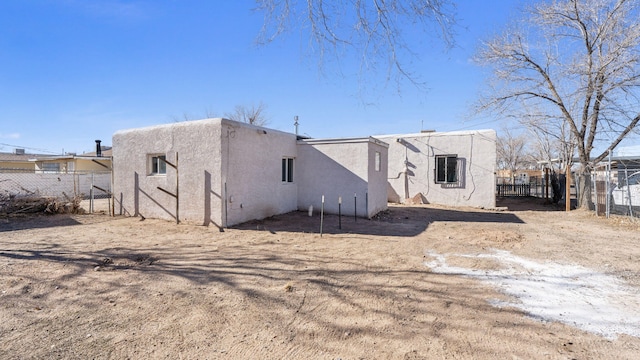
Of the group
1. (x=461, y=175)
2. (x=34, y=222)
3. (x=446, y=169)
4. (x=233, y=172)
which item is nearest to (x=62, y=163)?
(x=34, y=222)

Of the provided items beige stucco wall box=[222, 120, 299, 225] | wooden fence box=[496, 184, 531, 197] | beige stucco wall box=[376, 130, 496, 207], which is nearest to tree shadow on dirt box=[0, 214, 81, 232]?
beige stucco wall box=[222, 120, 299, 225]

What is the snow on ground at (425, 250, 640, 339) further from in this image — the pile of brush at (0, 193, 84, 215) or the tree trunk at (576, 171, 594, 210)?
the pile of brush at (0, 193, 84, 215)

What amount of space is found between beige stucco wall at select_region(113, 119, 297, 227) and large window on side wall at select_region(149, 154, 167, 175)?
168mm

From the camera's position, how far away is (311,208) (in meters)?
11.0

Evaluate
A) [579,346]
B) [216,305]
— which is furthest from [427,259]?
[216,305]

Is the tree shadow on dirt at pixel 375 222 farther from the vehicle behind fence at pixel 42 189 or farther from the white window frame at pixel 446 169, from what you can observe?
the vehicle behind fence at pixel 42 189

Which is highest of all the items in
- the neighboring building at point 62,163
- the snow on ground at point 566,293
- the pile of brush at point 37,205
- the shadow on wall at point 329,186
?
the neighboring building at point 62,163

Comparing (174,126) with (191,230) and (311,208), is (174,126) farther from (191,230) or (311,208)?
(311,208)

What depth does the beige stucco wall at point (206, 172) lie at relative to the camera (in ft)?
28.3

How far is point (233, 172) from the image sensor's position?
8766 mm

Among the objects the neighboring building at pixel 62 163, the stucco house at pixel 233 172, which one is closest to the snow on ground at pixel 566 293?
the stucco house at pixel 233 172

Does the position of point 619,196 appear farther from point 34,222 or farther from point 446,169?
point 34,222

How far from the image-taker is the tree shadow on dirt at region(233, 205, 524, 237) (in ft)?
28.1

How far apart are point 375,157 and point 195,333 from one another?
368 inches
